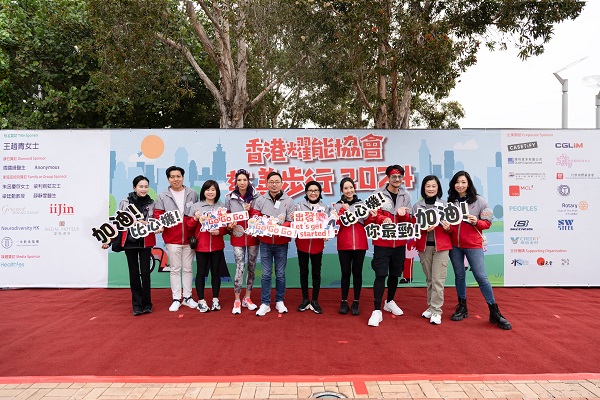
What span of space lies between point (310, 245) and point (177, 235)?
5.06 feet

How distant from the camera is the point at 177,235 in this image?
4520 millimetres

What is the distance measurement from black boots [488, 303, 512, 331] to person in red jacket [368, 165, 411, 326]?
928 mm

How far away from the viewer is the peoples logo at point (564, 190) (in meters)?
5.45

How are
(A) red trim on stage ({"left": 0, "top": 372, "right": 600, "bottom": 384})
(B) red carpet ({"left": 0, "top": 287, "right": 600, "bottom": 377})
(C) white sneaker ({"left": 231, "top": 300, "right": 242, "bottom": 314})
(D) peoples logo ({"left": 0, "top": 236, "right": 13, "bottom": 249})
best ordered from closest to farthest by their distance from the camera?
(A) red trim on stage ({"left": 0, "top": 372, "right": 600, "bottom": 384})
(B) red carpet ({"left": 0, "top": 287, "right": 600, "bottom": 377})
(C) white sneaker ({"left": 231, "top": 300, "right": 242, "bottom": 314})
(D) peoples logo ({"left": 0, "top": 236, "right": 13, "bottom": 249})

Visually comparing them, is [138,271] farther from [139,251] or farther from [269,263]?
[269,263]

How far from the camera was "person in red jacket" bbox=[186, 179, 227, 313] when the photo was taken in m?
4.43

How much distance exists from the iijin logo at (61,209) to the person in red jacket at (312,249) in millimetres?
3262

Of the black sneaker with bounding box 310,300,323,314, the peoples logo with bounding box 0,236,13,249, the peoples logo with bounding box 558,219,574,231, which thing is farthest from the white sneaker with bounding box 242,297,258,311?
the peoples logo with bounding box 558,219,574,231

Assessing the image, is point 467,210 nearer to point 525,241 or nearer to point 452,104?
point 525,241

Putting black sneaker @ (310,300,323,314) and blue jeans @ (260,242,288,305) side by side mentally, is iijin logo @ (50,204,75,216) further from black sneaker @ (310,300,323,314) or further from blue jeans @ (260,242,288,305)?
black sneaker @ (310,300,323,314)

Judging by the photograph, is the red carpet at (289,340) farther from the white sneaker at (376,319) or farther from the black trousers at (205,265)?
the black trousers at (205,265)

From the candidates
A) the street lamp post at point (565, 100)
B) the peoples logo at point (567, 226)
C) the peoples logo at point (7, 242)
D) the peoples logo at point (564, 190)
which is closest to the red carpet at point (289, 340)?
the peoples logo at point (7, 242)

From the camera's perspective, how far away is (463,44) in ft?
18.4

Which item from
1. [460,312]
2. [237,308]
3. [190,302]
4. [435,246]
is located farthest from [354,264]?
[190,302]
